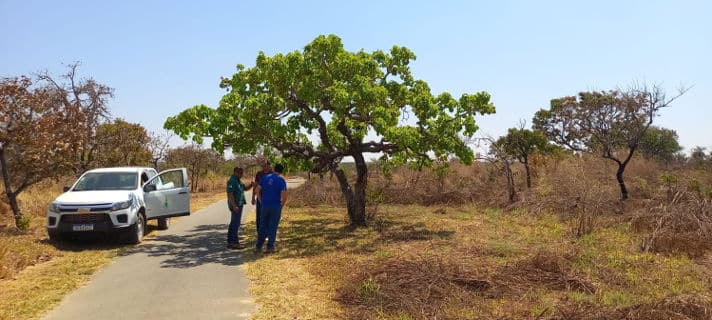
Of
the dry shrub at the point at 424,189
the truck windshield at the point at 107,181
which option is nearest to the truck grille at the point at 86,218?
the truck windshield at the point at 107,181

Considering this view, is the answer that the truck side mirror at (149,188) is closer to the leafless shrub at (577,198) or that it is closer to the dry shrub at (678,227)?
the leafless shrub at (577,198)

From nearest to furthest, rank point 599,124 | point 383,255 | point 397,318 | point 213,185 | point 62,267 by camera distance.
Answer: point 397,318 → point 62,267 → point 383,255 → point 599,124 → point 213,185

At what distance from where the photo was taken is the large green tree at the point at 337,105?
11703 millimetres

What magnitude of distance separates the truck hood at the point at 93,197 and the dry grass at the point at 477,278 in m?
3.66

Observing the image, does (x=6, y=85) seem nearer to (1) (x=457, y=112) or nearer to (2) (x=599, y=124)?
(1) (x=457, y=112)

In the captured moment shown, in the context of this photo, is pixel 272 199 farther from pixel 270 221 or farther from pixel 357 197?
pixel 357 197

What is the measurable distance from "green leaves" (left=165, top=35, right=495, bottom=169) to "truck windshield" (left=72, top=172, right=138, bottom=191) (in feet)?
5.37

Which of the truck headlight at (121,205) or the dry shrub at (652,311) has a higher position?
the truck headlight at (121,205)

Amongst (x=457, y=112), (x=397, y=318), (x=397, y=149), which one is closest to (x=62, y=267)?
(x=397, y=318)

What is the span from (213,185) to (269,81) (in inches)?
1058

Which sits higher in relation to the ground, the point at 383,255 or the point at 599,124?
the point at 599,124

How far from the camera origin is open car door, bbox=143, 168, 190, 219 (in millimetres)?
12217

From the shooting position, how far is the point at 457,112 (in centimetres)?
1245

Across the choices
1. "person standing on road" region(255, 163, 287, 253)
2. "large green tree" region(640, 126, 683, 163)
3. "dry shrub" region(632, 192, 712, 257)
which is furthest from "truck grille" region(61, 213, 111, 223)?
"large green tree" region(640, 126, 683, 163)
